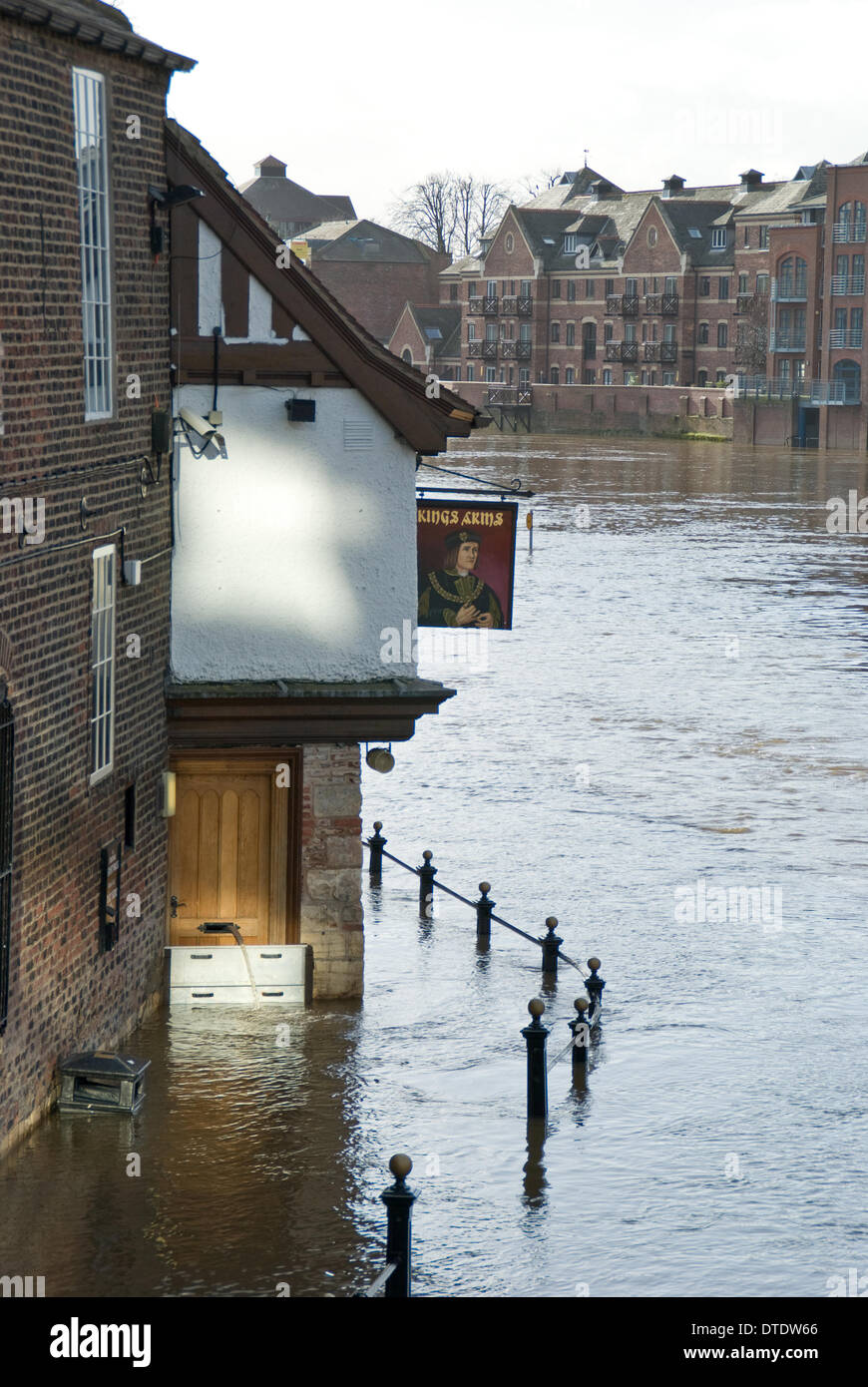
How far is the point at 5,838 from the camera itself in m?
11.7

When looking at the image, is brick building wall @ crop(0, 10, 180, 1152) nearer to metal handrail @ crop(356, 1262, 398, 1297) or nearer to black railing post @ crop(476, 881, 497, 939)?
metal handrail @ crop(356, 1262, 398, 1297)

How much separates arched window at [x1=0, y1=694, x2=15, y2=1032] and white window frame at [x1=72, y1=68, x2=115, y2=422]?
8.86 ft

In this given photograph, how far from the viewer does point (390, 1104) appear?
13766 millimetres

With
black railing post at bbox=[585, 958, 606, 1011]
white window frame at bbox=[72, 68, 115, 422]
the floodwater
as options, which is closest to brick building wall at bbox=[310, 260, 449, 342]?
the floodwater

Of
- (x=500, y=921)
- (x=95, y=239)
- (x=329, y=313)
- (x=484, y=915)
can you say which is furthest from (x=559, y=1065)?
(x=95, y=239)

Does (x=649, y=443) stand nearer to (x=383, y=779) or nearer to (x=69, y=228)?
(x=383, y=779)

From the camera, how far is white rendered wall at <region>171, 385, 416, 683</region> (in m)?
15.7

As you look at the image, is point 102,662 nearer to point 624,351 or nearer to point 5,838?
point 5,838

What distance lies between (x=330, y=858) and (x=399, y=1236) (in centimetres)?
625

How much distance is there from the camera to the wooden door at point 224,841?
53.3 feet

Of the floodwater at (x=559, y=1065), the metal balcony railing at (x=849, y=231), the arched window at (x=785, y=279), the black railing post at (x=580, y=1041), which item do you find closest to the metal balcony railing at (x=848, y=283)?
the metal balcony railing at (x=849, y=231)
